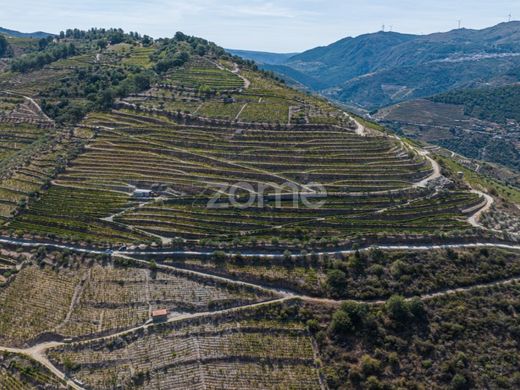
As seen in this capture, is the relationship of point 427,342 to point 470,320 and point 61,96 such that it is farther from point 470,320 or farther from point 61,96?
point 61,96

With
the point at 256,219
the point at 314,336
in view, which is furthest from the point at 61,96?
the point at 314,336

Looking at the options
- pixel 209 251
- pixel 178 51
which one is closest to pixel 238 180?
pixel 209 251

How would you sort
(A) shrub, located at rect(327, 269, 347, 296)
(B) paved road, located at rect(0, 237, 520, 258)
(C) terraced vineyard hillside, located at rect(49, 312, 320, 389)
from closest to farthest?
1. (C) terraced vineyard hillside, located at rect(49, 312, 320, 389)
2. (A) shrub, located at rect(327, 269, 347, 296)
3. (B) paved road, located at rect(0, 237, 520, 258)

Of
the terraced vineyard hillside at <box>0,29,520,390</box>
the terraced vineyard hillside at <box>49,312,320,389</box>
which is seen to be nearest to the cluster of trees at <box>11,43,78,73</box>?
the terraced vineyard hillside at <box>0,29,520,390</box>

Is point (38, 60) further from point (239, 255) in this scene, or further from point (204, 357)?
point (204, 357)

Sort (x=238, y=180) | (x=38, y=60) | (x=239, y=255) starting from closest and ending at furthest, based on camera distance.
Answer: (x=239, y=255)
(x=238, y=180)
(x=38, y=60)

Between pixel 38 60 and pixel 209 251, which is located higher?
pixel 38 60

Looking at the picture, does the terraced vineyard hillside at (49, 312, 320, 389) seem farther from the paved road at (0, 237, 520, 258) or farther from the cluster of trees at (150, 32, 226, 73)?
the cluster of trees at (150, 32, 226, 73)

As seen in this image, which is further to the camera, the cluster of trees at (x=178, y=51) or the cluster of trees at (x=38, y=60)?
the cluster of trees at (x=38, y=60)

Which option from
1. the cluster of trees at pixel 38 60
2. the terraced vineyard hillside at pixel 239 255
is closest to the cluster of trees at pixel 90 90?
the terraced vineyard hillside at pixel 239 255

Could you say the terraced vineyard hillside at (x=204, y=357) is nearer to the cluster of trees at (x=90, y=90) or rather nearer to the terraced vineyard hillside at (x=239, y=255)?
the terraced vineyard hillside at (x=239, y=255)

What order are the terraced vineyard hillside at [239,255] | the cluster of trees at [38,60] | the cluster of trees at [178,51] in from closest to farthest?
the terraced vineyard hillside at [239,255]
the cluster of trees at [178,51]
the cluster of trees at [38,60]
